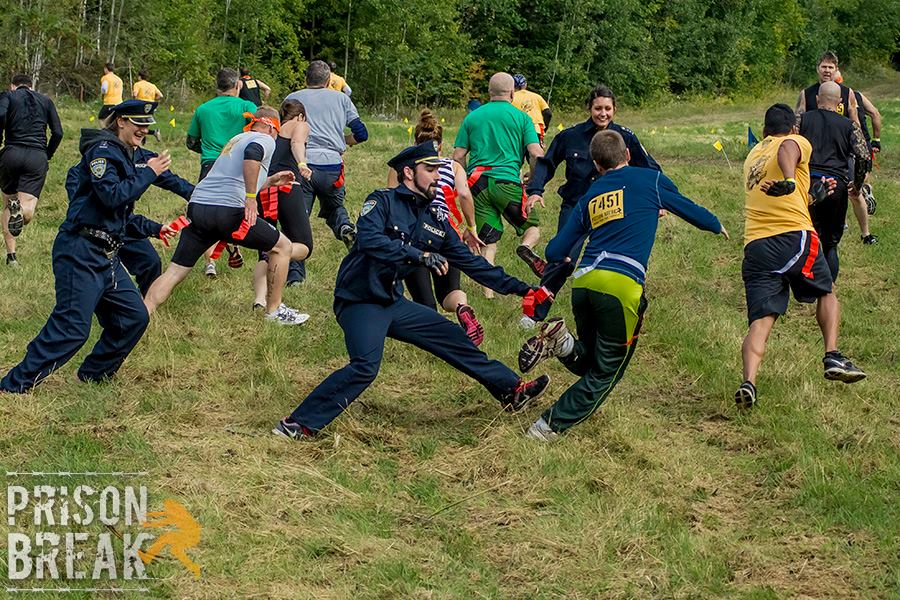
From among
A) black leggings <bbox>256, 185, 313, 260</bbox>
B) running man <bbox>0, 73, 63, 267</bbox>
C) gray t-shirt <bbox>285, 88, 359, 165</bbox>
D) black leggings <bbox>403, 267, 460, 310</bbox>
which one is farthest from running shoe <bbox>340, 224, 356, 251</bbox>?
running man <bbox>0, 73, 63, 267</bbox>

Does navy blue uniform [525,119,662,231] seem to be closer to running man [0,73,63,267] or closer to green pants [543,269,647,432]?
green pants [543,269,647,432]

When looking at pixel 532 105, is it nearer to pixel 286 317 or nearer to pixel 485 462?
pixel 286 317

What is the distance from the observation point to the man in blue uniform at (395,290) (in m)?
6.73

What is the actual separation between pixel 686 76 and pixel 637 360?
153 ft

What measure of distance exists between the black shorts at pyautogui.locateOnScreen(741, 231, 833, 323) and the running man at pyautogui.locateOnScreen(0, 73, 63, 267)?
7364 mm

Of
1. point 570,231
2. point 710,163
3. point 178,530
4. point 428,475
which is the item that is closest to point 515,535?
point 428,475

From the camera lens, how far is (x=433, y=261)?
644 centimetres

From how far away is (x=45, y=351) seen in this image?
7.26 m

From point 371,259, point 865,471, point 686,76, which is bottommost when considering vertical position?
point 686,76

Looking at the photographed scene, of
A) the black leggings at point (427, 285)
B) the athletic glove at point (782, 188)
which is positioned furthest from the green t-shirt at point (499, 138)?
the athletic glove at point (782, 188)

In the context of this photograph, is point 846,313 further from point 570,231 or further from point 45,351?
point 45,351

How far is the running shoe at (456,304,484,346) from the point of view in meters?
7.49

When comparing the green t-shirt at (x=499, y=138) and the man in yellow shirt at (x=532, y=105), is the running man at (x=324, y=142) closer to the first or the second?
the green t-shirt at (x=499, y=138)

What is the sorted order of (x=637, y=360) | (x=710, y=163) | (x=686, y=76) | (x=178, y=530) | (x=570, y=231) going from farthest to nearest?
(x=686, y=76), (x=710, y=163), (x=637, y=360), (x=570, y=231), (x=178, y=530)
